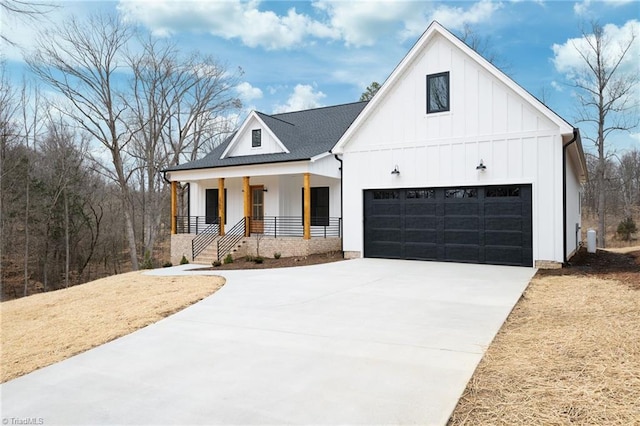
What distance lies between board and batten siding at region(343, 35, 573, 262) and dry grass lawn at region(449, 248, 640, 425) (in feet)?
17.9

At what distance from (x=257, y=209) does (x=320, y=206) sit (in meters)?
3.19

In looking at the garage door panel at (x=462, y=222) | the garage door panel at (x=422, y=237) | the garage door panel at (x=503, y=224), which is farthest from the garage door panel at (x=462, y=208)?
the garage door panel at (x=422, y=237)

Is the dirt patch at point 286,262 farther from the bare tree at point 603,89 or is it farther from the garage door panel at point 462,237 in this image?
the bare tree at point 603,89

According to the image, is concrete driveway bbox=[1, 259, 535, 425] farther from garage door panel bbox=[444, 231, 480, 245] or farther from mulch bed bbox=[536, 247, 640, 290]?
garage door panel bbox=[444, 231, 480, 245]

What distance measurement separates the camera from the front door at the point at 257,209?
1892 centimetres

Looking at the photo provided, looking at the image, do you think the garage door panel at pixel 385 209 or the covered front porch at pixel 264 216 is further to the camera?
the covered front porch at pixel 264 216

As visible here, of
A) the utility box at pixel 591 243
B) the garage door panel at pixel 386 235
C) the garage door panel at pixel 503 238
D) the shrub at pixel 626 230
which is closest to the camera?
the garage door panel at pixel 503 238

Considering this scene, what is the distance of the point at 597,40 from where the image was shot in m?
23.0

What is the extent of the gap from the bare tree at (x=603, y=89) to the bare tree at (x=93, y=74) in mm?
27195

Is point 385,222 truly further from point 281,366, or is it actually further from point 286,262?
point 281,366

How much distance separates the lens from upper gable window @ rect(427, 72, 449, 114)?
42.4 ft

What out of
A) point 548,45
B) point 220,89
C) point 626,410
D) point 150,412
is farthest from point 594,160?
point 150,412

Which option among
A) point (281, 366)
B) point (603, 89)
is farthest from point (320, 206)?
point (603, 89)

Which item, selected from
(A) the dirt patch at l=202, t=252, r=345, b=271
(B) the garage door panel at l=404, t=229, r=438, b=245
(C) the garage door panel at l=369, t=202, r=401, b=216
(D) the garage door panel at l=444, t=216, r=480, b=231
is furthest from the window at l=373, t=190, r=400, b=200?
(A) the dirt patch at l=202, t=252, r=345, b=271
